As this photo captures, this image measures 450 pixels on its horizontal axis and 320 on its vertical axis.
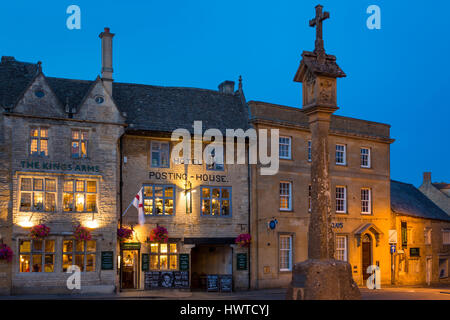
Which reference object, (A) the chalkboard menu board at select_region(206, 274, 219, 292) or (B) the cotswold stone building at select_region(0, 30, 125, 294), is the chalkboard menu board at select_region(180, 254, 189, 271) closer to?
(A) the chalkboard menu board at select_region(206, 274, 219, 292)

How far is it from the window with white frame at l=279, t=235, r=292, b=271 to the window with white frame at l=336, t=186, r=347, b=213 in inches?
177

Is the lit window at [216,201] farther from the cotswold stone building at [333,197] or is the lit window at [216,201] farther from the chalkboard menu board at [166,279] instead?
the chalkboard menu board at [166,279]

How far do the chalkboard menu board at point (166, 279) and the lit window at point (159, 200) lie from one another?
2998 millimetres

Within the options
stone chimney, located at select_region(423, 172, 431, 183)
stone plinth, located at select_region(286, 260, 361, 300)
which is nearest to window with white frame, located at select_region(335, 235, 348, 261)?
stone plinth, located at select_region(286, 260, 361, 300)

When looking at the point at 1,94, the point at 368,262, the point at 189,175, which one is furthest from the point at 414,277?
the point at 1,94

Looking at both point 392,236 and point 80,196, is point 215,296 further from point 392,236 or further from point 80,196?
point 392,236

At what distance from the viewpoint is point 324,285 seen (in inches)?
701

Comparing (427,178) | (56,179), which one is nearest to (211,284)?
(56,179)

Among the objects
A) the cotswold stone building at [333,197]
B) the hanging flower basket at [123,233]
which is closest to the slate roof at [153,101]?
the cotswold stone building at [333,197]

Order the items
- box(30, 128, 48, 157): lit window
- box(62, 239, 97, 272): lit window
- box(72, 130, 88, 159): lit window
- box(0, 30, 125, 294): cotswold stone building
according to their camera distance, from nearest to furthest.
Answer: box(0, 30, 125, 294): cotswold stone building → box(30, 128, 48, 157): lit window → box(62, 239, 97, 272): lit window → box(72, 130, 88, 159): lit window

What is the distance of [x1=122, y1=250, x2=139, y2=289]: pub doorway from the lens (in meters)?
29.8

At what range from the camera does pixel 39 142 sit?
1080 inches

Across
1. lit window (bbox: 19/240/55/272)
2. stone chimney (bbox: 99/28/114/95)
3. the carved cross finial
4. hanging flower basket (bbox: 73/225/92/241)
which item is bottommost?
lit window (bbox: 19/240/55/272)

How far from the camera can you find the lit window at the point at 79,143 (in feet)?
92.2
